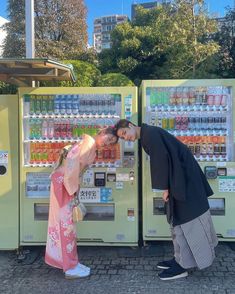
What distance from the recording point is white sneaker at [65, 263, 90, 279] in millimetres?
4344

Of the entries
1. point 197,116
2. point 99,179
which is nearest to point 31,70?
point 99,179

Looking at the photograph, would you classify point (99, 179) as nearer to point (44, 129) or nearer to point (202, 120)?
point (44, 129)

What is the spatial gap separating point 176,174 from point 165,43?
942 cm

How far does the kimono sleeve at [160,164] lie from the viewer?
406 cm

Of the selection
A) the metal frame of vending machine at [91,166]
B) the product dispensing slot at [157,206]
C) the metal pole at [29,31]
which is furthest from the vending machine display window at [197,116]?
the metal pole at [29,31]

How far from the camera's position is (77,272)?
438 centimetres

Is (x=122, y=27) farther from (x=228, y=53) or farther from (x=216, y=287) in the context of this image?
(x=216, y=287)

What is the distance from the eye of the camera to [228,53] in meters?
12.7

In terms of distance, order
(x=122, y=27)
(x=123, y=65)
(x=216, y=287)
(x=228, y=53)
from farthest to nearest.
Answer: (x=122, y=27)
(x=123, y=65)
(x=228, y=53)
(x=216, y=287)

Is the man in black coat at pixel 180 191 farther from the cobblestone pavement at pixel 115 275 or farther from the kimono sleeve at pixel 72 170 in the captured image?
the kimono sleeve at pixel 72 170

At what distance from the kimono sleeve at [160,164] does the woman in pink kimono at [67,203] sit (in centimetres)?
50

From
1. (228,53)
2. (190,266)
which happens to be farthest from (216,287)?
(228,53)

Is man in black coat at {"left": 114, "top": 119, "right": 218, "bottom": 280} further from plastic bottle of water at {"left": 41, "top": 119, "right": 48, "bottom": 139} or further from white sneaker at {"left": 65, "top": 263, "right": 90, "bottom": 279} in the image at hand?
plastic bottle of water at {"left": 41, "top": 119, "right": 48, "bottom": 139}

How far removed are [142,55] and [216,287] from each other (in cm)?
1101
